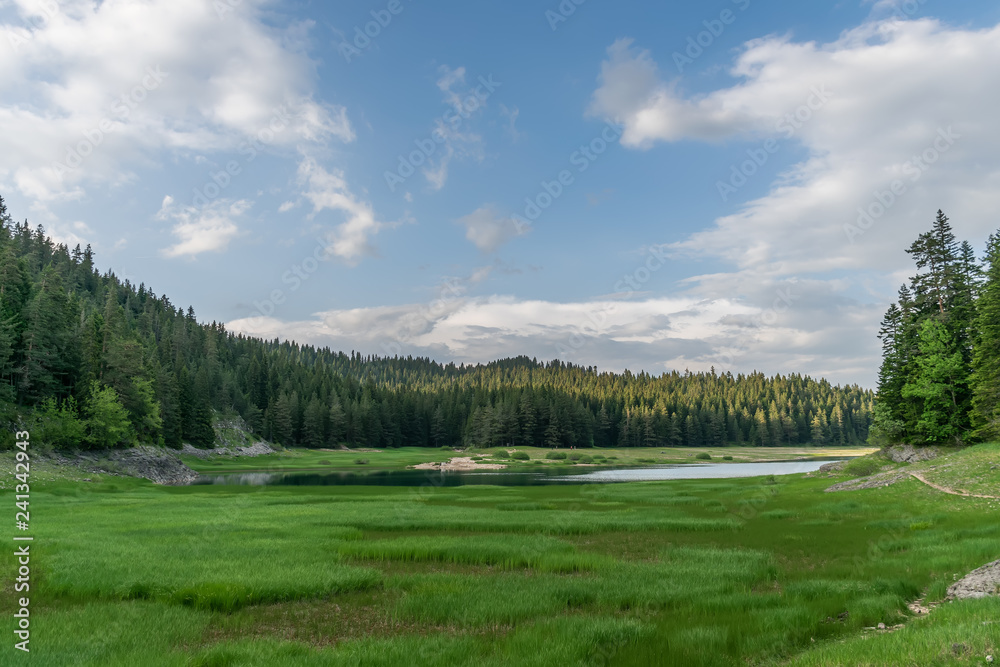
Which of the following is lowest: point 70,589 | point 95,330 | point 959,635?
point 70,589

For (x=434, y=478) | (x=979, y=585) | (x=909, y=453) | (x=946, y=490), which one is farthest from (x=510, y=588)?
(x=434, y=478)

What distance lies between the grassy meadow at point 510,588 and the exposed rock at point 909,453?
Answer: 96.3 feet

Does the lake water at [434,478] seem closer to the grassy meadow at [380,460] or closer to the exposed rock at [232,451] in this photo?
the grassy meadow at [380,460]

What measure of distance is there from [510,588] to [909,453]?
66.6 metres

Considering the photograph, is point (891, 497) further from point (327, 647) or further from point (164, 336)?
point (164, 336)

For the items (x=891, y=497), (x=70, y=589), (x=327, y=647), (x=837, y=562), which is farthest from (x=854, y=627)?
(x=891, y=497)

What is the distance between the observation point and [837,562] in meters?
21.6

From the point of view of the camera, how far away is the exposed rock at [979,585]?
13930mm

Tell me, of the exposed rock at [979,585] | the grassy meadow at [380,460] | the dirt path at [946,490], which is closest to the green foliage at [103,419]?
the grassy meadow at [380,460]

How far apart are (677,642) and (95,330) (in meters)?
110

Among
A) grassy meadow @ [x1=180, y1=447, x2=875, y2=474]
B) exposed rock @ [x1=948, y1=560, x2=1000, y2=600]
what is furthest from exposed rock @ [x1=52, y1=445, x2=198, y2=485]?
exposed rock @ [x1=948, y1=560, x2=1000, y2=600]

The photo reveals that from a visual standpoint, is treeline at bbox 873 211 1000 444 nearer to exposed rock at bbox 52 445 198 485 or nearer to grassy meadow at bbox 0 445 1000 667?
grassy meadow at bbox 0 445 1000 667

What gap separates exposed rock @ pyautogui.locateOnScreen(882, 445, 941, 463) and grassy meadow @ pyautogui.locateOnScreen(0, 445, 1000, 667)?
29341 millimetres

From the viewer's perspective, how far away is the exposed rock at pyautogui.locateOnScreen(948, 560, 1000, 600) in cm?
1393
